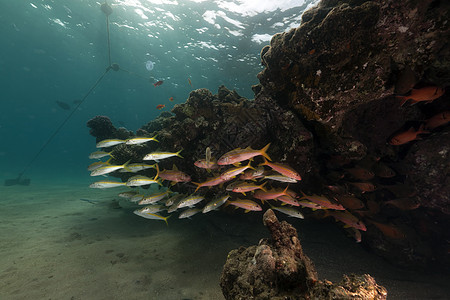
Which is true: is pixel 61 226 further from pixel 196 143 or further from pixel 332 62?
pixel 332 62

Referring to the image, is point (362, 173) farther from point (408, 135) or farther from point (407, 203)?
point (407, 203)

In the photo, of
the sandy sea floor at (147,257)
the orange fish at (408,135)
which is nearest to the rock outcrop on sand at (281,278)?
the sandy sea floor at (147,257)

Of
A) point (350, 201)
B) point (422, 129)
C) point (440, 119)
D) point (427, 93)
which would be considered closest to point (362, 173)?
point (350, 201)

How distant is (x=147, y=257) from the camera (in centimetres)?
539

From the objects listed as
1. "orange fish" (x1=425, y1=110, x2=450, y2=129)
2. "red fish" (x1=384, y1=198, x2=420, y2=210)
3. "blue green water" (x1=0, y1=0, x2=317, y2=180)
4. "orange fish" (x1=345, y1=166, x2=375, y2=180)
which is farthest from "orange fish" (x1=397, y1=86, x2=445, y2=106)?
"blue green water" (x1=0, y1=0, x2=317, y2=180)

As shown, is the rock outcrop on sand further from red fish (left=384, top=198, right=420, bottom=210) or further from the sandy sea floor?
red fish (left=384, top=198, right=420, bottom=210)

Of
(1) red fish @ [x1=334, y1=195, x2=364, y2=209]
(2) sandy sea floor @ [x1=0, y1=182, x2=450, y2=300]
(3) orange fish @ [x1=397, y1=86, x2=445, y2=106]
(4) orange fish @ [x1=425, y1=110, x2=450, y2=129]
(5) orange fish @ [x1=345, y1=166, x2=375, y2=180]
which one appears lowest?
(2) sandy sea floor @ [x1=0, y1=182, x2=450, y2=300]

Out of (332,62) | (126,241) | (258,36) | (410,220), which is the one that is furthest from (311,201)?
(258,36)

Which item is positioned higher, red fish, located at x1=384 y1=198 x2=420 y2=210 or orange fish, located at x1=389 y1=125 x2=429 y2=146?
orange fish, located at x1=389 y1=125 x2=429 y2=146

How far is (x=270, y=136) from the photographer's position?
6445 mm

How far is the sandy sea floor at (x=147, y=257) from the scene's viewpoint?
415cm

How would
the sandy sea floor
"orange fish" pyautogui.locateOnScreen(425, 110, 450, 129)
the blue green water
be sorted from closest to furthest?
"orange fish" pyautogui.locateOnScreen(425, 110, 450, 129) → the sandy sea floor → the blue green water

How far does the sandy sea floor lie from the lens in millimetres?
4148

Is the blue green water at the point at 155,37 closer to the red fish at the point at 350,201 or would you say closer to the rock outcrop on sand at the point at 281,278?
the red fish at the point at 350,201
